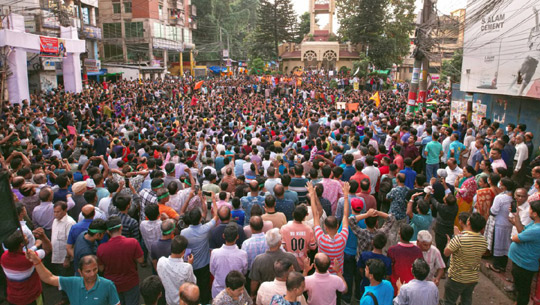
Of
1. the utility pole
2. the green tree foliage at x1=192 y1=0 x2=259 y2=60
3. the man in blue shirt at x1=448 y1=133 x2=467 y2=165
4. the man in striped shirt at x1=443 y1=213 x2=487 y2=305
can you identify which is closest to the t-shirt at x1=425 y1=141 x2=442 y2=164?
the man in blue shirt at x1=448 y1=133 x2=467 y2=165

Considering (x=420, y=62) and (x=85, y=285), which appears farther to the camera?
(x=420, y=62)

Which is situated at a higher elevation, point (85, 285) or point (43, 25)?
point (43, 25)

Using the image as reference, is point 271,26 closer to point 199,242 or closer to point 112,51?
point 112,51

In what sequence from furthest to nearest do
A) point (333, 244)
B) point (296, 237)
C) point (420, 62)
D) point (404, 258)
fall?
1. point (420, 62)
2. point (296, 237)
3. point (333, 244)
4. point (404, 258)

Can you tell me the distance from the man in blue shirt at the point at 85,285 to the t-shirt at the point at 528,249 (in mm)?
4478

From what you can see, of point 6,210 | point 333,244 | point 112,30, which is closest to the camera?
point 6,210

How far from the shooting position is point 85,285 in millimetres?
3281

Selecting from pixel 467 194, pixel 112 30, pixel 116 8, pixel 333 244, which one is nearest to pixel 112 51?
pixel 112 30

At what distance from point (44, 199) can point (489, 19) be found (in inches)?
481

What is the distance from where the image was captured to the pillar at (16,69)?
1614 centimetres

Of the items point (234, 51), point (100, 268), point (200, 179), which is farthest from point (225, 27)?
point (100, 268)

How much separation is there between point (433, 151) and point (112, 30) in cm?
4085

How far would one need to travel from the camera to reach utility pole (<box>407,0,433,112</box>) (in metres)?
13.4

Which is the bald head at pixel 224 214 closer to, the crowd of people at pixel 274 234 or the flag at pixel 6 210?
the crowd of people at pixel 274 234
